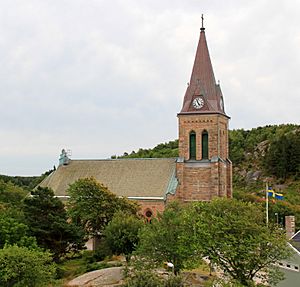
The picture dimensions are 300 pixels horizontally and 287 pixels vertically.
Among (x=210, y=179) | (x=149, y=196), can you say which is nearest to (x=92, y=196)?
(x=149, y=196)

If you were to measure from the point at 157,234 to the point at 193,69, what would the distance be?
2613 centimetres

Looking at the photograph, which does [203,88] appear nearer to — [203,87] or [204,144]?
[203,87]

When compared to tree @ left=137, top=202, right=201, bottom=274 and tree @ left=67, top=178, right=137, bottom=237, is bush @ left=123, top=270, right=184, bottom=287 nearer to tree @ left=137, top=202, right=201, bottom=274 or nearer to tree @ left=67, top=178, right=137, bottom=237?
tree @ left=137, top=202, right=201, bottom=274

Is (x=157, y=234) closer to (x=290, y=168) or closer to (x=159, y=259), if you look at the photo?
(x=159, y=259)

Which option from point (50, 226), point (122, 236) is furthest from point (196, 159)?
point (50, 226)

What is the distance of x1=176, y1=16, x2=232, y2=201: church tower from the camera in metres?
52.2

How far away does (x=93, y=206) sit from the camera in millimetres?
45438

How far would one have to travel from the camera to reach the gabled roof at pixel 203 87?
2071 inches

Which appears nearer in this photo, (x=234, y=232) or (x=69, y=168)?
(x=234, y=232)

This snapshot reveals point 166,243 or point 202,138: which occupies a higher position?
point 202,138

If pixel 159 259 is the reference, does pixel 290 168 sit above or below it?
above

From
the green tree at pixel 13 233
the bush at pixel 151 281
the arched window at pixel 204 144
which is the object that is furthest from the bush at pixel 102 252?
the arched window at pixel 204 144

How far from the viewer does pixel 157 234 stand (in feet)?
105

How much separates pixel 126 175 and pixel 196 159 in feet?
28.0
